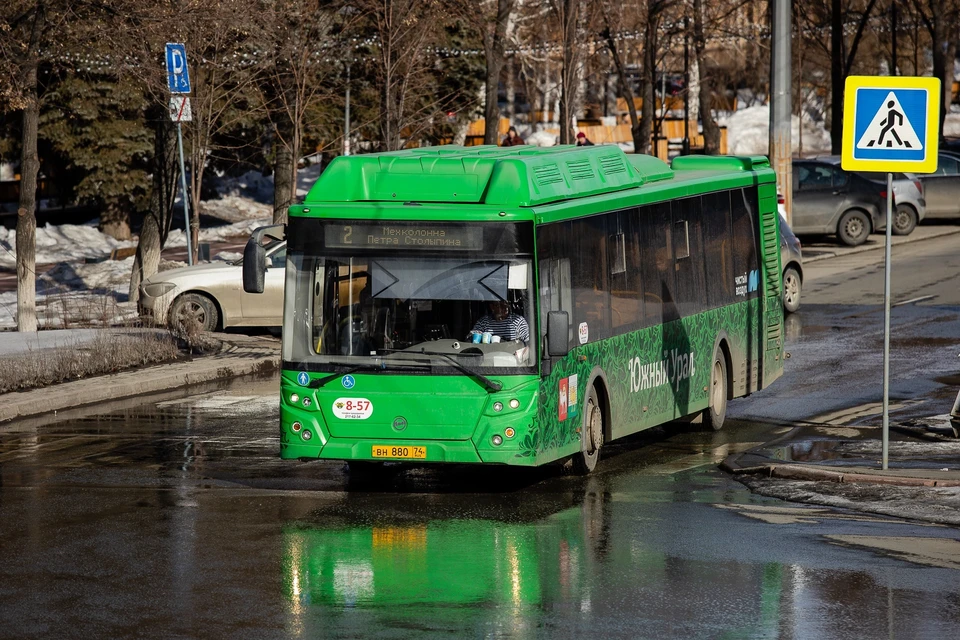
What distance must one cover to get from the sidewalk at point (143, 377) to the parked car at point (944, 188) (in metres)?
20.8

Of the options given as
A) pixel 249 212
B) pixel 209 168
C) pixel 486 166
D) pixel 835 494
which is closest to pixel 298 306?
pixel 486 166

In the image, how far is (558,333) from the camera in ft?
37.6

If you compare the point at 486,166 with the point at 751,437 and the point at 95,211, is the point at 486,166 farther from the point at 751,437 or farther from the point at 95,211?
the point at 95,211

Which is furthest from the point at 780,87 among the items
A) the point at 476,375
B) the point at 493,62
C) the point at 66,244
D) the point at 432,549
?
the point at 432,549

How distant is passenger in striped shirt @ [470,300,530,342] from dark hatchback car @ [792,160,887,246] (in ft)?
77.6

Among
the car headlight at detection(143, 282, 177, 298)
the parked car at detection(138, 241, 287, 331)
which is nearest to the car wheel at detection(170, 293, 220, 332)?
the parked car at detection(138, 241, 287, 331)

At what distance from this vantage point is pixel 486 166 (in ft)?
38.9

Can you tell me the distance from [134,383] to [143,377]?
38 cm

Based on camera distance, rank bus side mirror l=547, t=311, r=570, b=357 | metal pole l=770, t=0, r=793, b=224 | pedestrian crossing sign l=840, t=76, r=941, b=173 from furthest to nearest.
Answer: metal pole l=770, t=0, r=793, b=224, pedestrian crossing sign l=840, t=76, r=941, b=173, bus side mirror l=547, t=311, r=570, b=357

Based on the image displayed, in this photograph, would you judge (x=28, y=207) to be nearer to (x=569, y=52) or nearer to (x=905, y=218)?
(x=569, y=52)

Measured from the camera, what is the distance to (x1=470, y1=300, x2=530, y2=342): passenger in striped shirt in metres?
11.6

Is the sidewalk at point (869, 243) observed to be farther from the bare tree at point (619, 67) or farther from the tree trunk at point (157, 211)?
the tree trunk at point (157, 211)

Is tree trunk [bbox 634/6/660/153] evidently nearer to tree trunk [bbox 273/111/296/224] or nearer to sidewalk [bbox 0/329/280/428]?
tree trunk [bbox 273/111/296/224]

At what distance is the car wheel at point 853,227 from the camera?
34344mm
